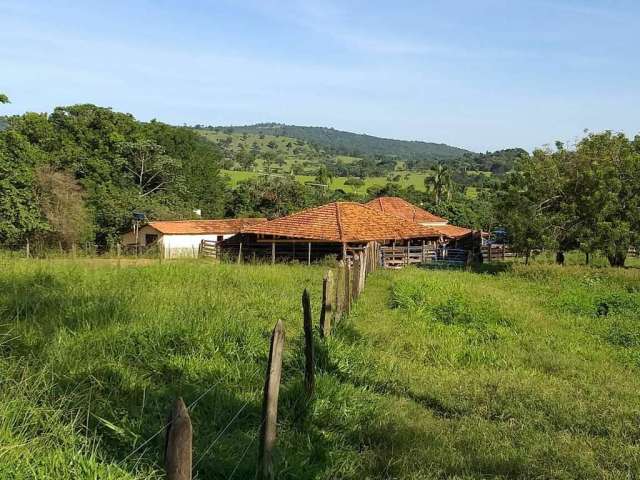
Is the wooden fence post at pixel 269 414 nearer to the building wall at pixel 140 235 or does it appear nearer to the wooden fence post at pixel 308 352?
the wooden fence post at pixel 308 352

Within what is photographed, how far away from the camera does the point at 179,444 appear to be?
227 cm

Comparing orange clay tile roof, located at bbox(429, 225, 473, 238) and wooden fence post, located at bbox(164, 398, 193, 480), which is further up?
orange clay tile roof, located at bbox(429, 225, 473, 238)

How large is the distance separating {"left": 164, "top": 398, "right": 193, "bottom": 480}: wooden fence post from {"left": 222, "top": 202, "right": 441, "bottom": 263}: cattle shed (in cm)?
2411

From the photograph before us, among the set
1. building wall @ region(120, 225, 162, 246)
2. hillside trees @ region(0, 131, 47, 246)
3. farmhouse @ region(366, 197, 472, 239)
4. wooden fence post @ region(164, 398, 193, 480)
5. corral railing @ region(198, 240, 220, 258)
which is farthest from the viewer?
farmhouse @ region(366, 197, 472, 239)

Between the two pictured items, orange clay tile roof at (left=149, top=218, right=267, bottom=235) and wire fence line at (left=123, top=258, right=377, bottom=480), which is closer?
wire fence line at (left=123, top=258, right=377, bottom=480)

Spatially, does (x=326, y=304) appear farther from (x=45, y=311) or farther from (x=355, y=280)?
(x=355, y=280)

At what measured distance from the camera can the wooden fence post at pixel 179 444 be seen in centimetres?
223

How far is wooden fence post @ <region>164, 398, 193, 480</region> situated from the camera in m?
2.23

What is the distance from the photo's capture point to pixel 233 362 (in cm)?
577

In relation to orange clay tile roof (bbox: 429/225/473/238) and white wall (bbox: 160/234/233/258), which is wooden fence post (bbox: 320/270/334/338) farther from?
orange clay tile roof (bbox: 429/225/473/238)

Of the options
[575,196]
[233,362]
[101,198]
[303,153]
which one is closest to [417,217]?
[575,196]

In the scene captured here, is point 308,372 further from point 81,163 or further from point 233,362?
point 81,163

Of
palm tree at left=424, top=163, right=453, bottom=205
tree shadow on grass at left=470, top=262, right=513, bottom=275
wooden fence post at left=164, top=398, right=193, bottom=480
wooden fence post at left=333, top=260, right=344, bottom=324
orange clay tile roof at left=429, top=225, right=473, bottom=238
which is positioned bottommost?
tree shadow on grass at left=470, top=262, right=513, bottom=275

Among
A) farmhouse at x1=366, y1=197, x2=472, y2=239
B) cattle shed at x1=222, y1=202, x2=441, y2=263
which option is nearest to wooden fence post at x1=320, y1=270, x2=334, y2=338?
cattle shed at x1=222, y1=202, x2=441, y2=263
